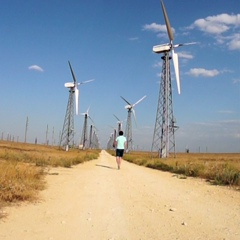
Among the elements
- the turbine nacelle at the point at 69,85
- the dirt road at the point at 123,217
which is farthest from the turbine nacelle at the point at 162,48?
the dirt road at the point at 123,217

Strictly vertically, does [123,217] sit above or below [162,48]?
below

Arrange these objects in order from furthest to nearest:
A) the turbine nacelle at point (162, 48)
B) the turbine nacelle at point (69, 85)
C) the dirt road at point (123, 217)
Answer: the turbine nacelle at point (69, 85), the turbine nacelle at point (162, 48), the dirt road at point (123, 217)

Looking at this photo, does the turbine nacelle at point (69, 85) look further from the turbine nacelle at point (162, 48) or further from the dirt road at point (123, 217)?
the dirt road at point (123, 217)

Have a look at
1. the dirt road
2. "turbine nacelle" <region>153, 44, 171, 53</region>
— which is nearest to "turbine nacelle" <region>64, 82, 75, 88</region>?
"turbine nacelle" <region>153, 44, 171, 53</region>

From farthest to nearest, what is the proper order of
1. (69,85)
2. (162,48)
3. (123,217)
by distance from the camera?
1. (69,85)
2. (162,48)
3. (123,217)

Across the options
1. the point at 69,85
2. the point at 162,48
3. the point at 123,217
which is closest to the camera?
the point at 123,217

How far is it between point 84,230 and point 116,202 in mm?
2642

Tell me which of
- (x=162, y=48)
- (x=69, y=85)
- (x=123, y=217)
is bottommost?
(x=123, y=217)

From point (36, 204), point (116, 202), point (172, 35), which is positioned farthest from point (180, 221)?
point (172, 35)

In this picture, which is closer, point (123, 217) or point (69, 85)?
point (123, 217)

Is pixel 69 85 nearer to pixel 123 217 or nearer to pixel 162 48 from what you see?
pixel 162 48

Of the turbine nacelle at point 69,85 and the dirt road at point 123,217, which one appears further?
the turbine nacelle at point 69,85

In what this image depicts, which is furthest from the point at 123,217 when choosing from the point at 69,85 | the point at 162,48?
the point at 69,85

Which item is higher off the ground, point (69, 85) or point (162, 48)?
point (69, 85)
